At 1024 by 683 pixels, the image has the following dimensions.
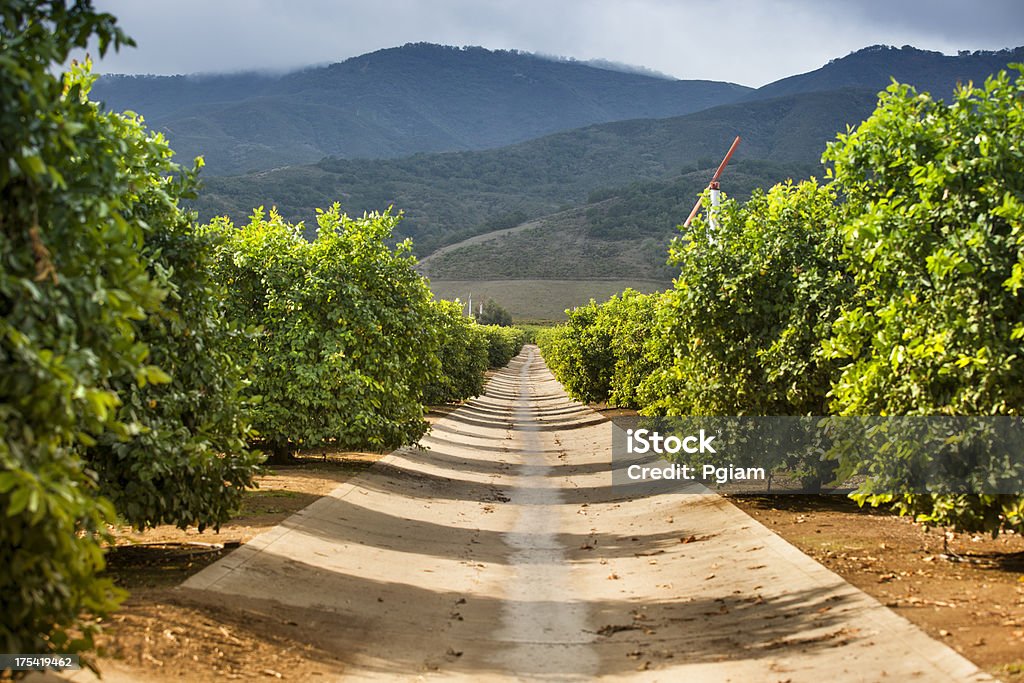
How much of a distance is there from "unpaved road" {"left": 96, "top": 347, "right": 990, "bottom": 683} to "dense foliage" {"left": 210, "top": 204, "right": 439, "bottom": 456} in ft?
4.41

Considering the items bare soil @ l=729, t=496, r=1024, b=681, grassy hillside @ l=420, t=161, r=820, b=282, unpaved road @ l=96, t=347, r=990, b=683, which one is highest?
grassy hillside @ l=420, t=161, r=820, b=282

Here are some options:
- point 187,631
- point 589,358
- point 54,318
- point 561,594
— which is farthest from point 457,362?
point 54,318

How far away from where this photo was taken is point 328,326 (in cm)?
1780

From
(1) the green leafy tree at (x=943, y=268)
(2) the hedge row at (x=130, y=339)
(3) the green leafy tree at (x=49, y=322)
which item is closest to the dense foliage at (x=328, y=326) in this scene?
(2) the hedge row at (x=130, y=339)

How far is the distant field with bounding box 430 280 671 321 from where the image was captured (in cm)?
12600

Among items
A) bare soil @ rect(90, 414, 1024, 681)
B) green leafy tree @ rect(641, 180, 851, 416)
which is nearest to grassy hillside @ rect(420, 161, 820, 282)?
green leafy tree @ rect(641, 180, 851, 416)

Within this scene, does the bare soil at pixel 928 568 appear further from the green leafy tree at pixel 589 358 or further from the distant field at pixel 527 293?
the distant field at pixel 527 293

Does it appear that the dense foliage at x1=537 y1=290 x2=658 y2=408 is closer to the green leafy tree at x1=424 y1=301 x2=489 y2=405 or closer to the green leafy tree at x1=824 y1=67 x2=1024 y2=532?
the green leafy tree at x1=424 y1=301 x2=489 y2=405

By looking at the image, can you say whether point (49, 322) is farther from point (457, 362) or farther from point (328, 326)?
point (457, 362)

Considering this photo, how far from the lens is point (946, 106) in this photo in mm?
10047

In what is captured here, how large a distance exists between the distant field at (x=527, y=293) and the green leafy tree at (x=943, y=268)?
367ft

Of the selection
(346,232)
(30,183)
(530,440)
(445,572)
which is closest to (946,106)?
(445,572)

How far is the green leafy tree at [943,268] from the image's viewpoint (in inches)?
349

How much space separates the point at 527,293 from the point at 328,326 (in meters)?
117
